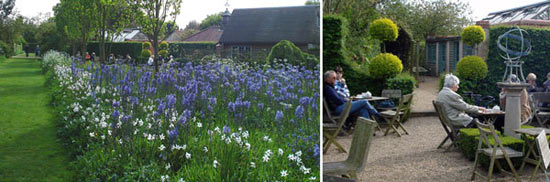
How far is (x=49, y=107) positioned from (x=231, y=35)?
127 centimetres

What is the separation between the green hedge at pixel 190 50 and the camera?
292 centimetres

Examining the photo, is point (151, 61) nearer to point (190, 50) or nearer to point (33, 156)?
point (190, 50)

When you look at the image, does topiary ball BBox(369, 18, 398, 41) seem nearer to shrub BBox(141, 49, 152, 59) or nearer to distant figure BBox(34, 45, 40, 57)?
shrub BBox(141, 49, 152, 59)

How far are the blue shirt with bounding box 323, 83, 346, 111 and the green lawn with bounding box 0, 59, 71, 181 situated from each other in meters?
4.53

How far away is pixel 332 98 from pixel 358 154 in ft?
10.5

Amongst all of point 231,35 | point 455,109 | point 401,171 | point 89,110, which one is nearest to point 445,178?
point 401,171

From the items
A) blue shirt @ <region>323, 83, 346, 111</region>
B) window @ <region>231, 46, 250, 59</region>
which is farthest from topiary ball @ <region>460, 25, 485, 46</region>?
window @ <region>231, 46, 250, 59</region>

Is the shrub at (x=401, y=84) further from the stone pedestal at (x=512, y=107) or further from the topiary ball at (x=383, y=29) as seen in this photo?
the stone pedestal at (x=512, y=107)

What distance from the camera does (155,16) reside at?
2.90m

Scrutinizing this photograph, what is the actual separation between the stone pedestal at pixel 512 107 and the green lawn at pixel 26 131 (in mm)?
4882

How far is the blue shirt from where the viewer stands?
23.2 ft

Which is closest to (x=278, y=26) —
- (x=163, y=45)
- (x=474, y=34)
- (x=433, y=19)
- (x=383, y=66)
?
(x=163, y=45)

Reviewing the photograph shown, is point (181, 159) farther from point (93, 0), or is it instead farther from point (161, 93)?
point (93, 0)

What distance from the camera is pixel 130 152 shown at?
2.90 metres
